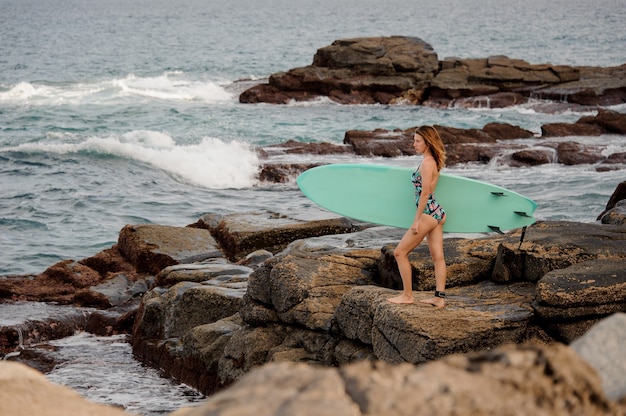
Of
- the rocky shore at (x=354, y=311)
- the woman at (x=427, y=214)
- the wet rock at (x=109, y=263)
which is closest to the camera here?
the rocky shore at (x=354, y=311)

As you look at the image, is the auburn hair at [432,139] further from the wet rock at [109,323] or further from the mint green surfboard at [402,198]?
the wet rock at [109,323]

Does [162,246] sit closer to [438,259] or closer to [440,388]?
[438,259]

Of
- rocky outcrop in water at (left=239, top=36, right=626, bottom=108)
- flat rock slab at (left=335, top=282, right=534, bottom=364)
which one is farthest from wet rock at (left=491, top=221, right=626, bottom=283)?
rocky outcrop in water at (left=239, top=36, right=626, bottom=108)

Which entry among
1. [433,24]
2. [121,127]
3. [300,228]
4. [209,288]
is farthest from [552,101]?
[433,24]

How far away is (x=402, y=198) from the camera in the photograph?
8.91 meters

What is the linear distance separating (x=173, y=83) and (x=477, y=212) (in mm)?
36850

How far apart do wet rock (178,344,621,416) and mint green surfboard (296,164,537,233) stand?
19.4 feet

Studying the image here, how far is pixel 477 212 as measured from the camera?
338 inches

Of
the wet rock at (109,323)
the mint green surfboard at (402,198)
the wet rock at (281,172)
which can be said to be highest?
the mint green surfboard at (402,198)

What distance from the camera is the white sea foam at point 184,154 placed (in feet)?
69.5

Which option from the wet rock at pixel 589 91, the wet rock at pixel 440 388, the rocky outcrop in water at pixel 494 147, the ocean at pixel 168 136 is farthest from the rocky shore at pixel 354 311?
the wet rock at pixel 589 91

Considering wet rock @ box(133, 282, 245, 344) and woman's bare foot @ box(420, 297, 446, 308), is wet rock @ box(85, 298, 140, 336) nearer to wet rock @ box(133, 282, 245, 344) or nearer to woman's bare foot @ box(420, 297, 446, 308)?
wet rock @ box(133, 282, 245, 344)

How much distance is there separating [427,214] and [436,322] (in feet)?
4.16

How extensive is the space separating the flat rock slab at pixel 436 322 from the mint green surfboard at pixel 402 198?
1.23m
